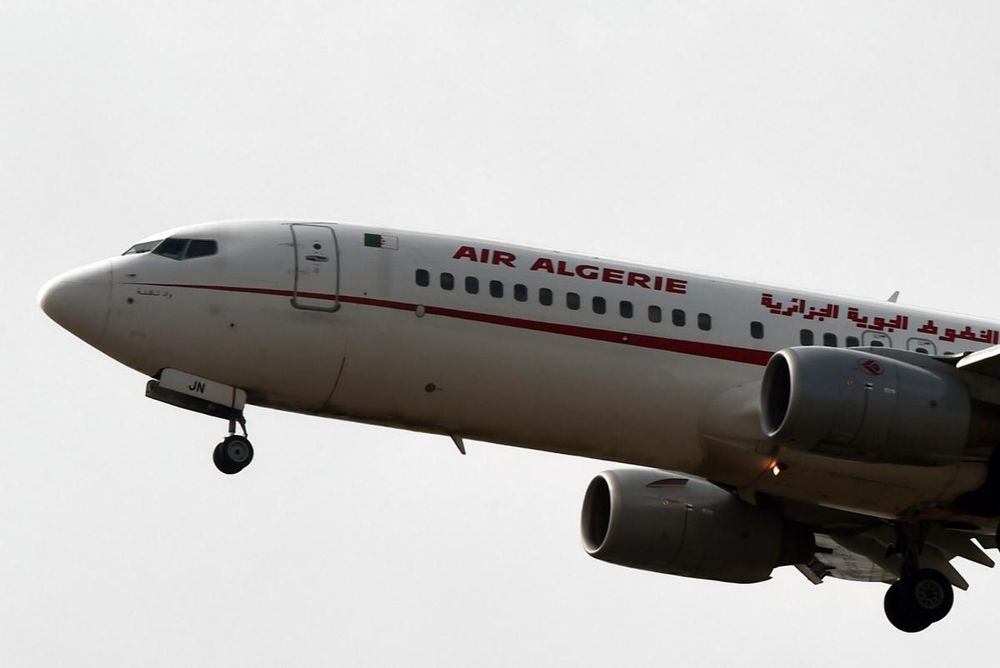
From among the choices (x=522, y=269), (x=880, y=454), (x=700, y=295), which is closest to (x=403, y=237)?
(x=522, y=269)

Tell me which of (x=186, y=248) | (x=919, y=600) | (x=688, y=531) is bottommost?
(x=919, y=600)

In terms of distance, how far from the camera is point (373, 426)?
32125 millimetres

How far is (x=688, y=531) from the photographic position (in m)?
34.2

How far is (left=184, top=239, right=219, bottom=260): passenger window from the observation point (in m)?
31.4

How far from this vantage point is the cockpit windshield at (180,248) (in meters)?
31.4

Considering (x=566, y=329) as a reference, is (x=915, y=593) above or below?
below

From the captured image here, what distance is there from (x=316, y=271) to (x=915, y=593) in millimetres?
10025

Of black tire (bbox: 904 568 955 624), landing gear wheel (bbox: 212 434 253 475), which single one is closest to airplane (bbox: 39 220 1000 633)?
landing gear wheel (bbox: 212 434 253 475)

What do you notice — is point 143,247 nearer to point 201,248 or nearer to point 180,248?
point 180,248

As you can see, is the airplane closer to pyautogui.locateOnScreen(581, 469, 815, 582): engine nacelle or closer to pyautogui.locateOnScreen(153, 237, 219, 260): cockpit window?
pyautogui.locateOnScreen(153, 237, 219, 260): cockpit window

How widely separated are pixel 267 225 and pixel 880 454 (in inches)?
352

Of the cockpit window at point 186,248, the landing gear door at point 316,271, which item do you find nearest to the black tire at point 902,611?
the landing gear door at point 316,271

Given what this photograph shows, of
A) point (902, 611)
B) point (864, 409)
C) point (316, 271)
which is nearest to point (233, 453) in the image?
point (316, 271)

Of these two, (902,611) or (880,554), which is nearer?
(902,611)
